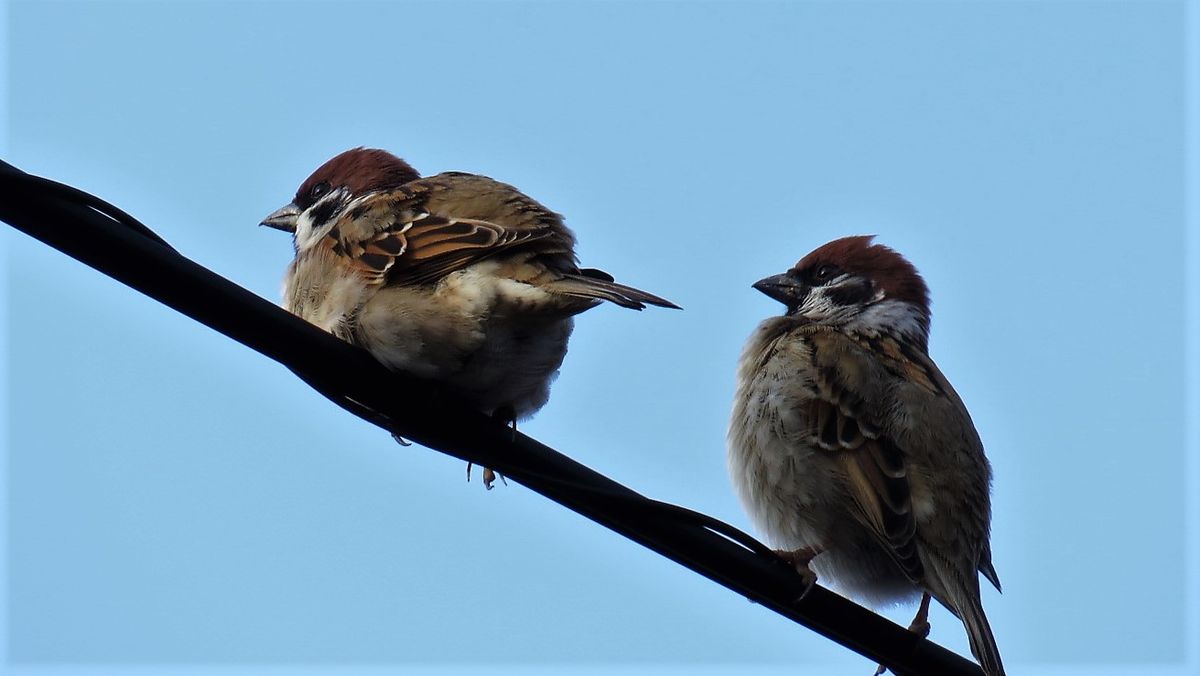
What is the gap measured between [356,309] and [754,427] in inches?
68.1

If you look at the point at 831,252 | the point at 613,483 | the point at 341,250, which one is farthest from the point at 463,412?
the point at 831,252

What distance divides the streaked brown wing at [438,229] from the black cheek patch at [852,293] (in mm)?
2099

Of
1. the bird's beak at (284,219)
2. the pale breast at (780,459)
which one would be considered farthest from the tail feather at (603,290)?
the bird's beak at (284,219)

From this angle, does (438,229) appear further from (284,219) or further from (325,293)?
(284,219)

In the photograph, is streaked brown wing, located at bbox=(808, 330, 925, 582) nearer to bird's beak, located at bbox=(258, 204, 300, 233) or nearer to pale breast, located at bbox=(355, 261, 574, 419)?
pale breast, located at bbox=(355, 261, 574, 419)

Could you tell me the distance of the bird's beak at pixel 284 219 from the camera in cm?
589

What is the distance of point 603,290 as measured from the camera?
4094 millimetres

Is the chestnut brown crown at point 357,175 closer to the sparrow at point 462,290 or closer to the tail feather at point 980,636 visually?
the sparrow at point 462,290

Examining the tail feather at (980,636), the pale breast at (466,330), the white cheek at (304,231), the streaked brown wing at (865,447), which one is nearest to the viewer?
the pale breast at (466,330)

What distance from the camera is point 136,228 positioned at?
3047 mm

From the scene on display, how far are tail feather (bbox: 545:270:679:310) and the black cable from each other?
486 mm

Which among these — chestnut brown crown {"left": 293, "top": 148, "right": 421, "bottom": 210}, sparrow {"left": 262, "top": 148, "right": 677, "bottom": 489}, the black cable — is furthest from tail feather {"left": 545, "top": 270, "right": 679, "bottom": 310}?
chestnut brown crown {"left": 293, "top": 148, "right": 421, "bottom": 210}

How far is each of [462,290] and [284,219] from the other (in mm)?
1844

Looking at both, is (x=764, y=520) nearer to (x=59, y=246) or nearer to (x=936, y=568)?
(x=936, y=568)
